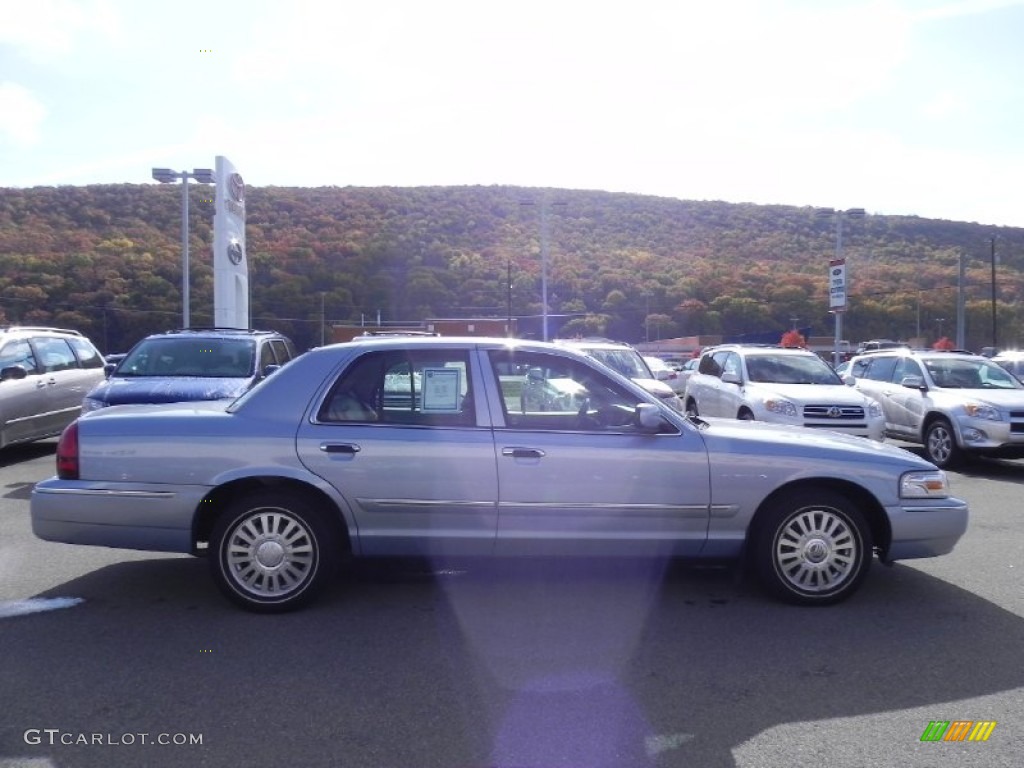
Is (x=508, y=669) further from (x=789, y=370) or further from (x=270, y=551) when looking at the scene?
(x=789, y=370)

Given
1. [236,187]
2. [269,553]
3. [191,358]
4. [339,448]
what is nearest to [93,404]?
[191,358]

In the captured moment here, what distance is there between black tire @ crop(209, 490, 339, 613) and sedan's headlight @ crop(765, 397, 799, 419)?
293 inches

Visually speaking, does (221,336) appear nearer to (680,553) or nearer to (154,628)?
(154,628)

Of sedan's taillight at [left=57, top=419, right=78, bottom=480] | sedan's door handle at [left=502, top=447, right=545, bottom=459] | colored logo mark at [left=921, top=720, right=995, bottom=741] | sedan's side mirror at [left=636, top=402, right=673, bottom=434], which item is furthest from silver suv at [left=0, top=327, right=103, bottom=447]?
colored logo mark at [left=921, top=720, right=995, bottom=741]

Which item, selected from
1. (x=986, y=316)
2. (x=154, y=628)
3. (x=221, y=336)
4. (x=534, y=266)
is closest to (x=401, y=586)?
(x=154, y=628)

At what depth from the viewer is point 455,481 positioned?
4965 mm

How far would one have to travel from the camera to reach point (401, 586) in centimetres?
563

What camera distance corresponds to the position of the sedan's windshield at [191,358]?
387 inches

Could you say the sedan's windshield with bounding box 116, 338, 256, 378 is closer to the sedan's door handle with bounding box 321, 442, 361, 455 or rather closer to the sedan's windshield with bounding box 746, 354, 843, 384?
the sedan's door handle with bounding box 321, 442, 361, 455

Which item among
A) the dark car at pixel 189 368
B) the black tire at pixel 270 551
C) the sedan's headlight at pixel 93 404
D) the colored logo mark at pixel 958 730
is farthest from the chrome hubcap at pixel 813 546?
the sedan's headlight at pixel 93 404

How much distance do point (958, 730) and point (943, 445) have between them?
8.98 meters

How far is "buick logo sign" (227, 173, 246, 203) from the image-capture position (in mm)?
23430

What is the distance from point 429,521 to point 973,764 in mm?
2882

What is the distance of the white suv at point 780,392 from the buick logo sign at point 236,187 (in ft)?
48.7
